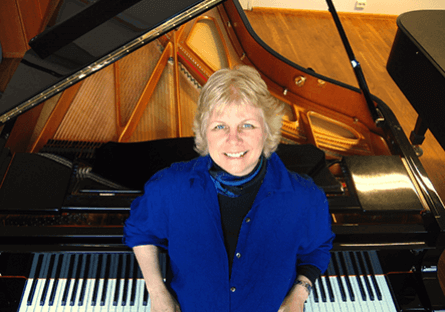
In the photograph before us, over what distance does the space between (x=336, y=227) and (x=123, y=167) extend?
127 cm

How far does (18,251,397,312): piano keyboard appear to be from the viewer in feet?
5.95

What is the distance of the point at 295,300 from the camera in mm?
1578

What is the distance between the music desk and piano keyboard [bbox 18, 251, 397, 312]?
195cm

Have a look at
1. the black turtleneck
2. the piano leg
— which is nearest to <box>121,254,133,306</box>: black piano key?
the black turtleneck

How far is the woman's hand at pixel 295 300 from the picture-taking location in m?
1.57

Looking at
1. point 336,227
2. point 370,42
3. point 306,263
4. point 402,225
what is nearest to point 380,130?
point 402,225

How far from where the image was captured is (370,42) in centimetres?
656

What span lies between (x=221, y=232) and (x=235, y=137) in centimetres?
41

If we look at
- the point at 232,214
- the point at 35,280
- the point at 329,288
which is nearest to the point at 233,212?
the point at 232,214

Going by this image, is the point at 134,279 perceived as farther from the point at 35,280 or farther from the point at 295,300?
the point at 295,300

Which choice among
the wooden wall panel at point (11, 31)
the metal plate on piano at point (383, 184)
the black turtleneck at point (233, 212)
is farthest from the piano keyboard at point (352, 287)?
the wooden wall panel at point (11, 31)

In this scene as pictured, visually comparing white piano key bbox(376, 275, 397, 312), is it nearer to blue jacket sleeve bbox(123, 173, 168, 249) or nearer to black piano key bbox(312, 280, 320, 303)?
black piano key bbox(312, 280, 320, 303)

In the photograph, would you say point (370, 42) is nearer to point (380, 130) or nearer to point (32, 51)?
point (380, 130)

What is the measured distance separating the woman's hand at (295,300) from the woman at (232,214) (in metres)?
0.01
